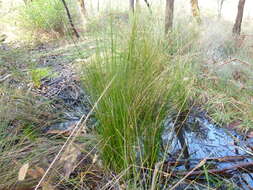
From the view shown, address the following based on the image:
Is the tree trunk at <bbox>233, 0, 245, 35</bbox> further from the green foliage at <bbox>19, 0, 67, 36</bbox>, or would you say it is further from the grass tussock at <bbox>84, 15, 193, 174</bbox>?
the green foliage at <bbox>19, 0, 67, 36</bbox>

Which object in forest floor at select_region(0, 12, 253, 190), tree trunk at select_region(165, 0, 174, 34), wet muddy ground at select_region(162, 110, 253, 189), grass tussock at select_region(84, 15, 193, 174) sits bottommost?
wet muddy ground at select_region(162, 110, 253, 189)

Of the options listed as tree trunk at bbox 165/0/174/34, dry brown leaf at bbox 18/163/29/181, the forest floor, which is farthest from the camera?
tree trunk at bbox 165/0/174/34

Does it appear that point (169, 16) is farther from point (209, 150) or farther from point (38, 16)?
point (38, 16)

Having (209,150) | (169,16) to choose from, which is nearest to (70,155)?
(209,150)

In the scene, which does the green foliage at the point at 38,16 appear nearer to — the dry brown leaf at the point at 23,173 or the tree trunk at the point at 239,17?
the tree trunk at the point at 239,17

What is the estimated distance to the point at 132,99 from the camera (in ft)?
3.33

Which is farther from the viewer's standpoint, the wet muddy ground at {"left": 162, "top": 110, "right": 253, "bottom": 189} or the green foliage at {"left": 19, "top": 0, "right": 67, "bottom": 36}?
the green foliage at {"left": 19, "top": 0, "right": 67, "bottom": 36}

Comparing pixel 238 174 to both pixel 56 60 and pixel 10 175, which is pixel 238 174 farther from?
pixel 56 60

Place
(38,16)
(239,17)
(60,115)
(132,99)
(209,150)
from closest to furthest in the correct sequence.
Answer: (132,99) < (209,150) < (60,115) < (239,17) < (38,16)

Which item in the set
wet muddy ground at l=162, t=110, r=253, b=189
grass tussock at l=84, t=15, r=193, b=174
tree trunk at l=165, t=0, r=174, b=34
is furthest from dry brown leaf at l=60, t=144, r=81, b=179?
tree trunk at l=165, t=0, r=174, b=34

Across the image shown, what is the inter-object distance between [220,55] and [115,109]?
7.04 ft

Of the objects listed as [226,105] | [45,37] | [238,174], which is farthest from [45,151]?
[45,37]

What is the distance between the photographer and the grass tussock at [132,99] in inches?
36.9

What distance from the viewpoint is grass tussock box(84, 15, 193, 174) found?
0.94 meters
